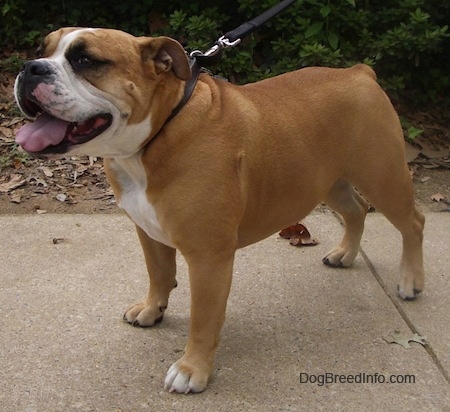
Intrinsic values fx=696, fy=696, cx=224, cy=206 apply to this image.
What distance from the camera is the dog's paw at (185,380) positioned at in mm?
3094

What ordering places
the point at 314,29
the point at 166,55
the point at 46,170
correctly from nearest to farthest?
the point at 166,55
the point at 46,170
the point at 314,29

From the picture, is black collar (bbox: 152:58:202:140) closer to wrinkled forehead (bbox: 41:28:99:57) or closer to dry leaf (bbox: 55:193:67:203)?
wrinkled forehead (bbox: 41:28:99:57)

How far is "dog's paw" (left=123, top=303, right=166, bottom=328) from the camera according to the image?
3602 millimetres

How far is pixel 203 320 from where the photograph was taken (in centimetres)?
311

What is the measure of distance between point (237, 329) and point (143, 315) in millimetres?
497

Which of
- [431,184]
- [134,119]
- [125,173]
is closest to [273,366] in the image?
[125,173]

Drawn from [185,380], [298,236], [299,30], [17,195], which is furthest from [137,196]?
[299,30]

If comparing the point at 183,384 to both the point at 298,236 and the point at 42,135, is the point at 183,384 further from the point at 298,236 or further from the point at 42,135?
the point at 298,236

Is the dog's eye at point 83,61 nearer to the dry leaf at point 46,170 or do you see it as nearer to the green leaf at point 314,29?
the dry leaf at point 46,170

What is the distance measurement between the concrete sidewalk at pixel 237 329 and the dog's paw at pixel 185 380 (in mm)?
48

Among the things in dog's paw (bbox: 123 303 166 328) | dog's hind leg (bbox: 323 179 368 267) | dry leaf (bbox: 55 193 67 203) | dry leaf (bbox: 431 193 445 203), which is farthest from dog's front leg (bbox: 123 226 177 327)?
dry leaf (bbox: 431 193 445 203)

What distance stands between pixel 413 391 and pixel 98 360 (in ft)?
4.82

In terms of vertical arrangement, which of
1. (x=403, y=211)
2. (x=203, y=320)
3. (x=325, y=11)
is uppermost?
(x=325, y=11)

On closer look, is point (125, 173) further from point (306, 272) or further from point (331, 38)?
point (331, 38)
